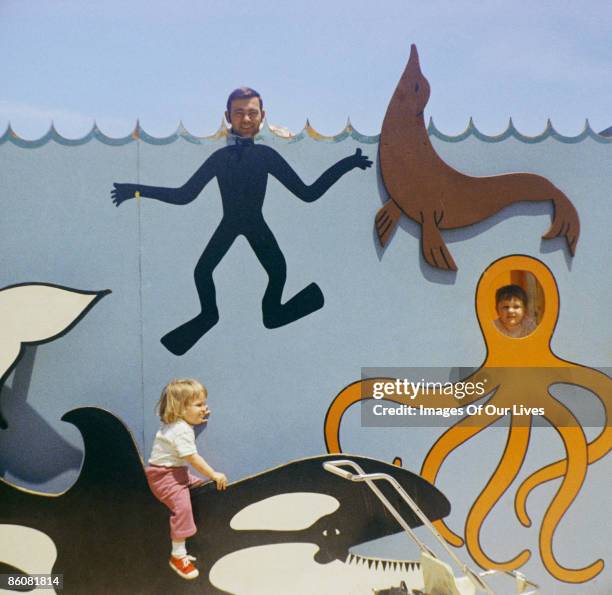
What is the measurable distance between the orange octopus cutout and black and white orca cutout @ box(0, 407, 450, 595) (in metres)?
0.48

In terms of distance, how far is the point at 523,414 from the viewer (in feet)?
17.2

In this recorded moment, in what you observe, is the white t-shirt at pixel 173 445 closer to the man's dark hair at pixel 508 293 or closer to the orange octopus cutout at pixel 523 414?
the orange octopus cutout at pixel 523 414

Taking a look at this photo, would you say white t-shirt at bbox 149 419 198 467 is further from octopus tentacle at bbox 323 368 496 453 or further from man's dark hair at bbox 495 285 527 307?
man's dark hair at bbox 495 285 527 307

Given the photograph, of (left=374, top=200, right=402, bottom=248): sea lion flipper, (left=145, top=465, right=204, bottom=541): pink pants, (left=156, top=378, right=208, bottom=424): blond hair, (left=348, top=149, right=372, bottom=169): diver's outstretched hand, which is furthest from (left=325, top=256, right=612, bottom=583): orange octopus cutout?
(left=145, top=465, right=204, bottom=541): pink pants

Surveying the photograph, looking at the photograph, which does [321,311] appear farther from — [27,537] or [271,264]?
[27,537]

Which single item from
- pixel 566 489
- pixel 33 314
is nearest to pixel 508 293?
pixel 566 489

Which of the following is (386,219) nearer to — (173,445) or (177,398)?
(177,398)

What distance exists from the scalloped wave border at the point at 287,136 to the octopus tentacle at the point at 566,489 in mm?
1790

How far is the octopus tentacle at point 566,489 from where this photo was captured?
526 centimetres

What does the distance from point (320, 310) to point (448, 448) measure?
1.25 m

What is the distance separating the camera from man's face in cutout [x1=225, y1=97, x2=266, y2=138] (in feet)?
16.7

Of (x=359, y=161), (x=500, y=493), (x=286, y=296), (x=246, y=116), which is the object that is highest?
(x=246, y=116)

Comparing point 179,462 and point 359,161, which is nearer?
point 179,462

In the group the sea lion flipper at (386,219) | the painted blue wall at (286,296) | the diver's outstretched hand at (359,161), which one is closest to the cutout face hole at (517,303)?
the painted blue wall at (286,296)
